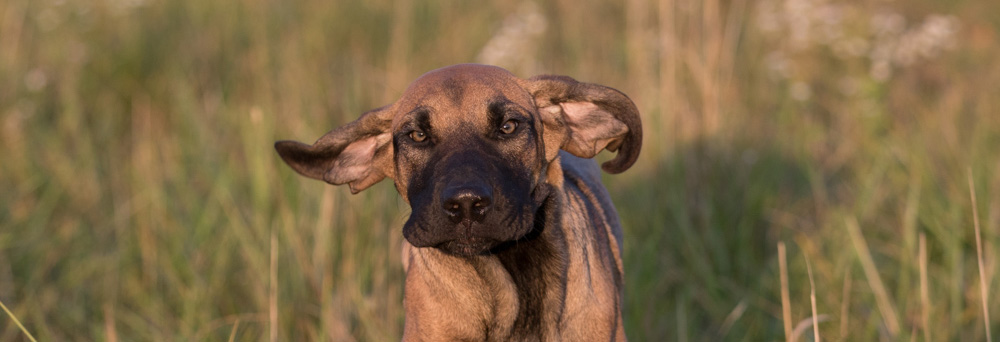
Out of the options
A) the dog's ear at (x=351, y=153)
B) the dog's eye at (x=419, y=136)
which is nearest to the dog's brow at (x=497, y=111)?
the dog's eye at (x=419, y=136)

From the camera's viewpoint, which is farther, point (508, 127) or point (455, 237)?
point (508, 127)

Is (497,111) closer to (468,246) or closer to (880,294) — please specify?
(468,246)

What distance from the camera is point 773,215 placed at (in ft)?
18.5


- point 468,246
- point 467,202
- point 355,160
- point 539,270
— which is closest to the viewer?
point 467,202

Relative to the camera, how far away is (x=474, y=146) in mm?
3100

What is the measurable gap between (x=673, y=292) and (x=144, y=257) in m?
2.73

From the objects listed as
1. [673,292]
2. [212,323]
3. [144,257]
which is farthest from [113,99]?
[673,292]

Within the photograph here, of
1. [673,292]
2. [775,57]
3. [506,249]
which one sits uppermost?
[775,57]

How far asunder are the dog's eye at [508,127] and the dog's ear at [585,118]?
21 cm

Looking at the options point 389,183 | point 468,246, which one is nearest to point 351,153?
point 468,246

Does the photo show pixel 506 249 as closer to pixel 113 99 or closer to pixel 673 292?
pixel 673 292

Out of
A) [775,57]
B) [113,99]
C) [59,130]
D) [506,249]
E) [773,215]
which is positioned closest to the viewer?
[506,249]

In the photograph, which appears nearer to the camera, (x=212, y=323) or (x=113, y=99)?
(x=212, y=323)

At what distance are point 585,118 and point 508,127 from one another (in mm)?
398
